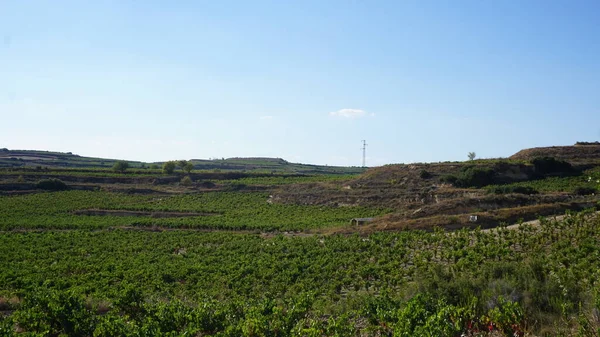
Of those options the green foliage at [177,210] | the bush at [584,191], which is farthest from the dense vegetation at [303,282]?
the bush at [584,191]

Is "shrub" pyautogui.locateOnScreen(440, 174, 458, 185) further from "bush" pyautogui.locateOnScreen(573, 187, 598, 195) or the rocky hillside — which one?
the rocky hillside

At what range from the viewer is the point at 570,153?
62969 millimetres

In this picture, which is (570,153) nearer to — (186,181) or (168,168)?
(186,181)

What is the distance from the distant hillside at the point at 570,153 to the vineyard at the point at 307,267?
6.49 metres

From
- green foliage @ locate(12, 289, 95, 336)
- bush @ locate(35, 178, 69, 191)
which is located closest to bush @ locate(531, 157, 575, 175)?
green foliage @ locate(12, 289, 95, 336)

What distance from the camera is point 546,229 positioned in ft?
79.8

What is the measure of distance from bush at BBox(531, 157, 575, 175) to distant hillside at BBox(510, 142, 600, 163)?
5396mm

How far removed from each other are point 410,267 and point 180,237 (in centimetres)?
1982

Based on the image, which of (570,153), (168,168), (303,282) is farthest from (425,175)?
(168,168)

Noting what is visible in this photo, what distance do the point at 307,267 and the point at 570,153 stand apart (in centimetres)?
5573

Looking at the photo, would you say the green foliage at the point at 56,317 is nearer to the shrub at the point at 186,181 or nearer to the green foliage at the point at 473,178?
the green foliage at the point at 473,178

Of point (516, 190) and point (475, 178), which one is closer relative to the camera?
point (516, 190)

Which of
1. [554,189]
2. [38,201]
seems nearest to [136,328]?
[554,189]

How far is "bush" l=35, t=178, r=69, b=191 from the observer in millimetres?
68812
